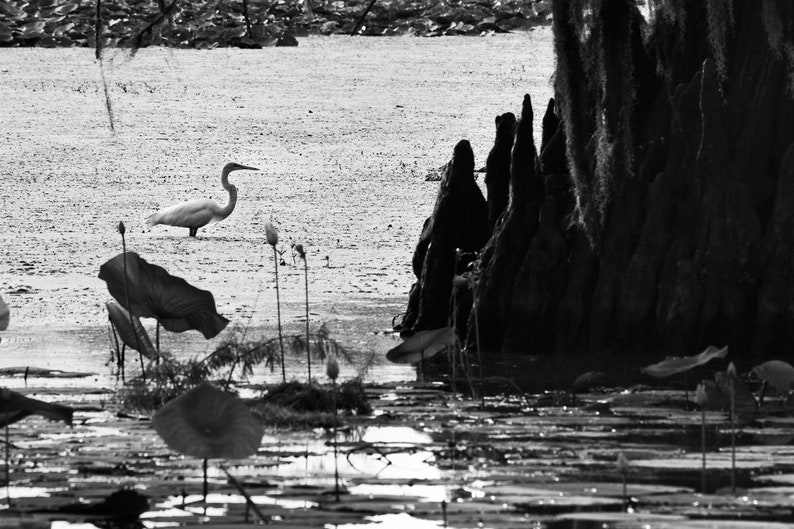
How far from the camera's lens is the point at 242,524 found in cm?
502

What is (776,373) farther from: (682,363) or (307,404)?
(307,404)

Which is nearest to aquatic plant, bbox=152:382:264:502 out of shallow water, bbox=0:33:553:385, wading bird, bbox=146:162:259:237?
shallow water, bbox=0:33:553:385

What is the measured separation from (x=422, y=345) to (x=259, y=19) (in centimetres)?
2332

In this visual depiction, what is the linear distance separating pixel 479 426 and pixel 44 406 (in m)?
1.70

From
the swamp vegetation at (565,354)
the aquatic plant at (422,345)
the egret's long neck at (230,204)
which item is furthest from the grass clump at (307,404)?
the egret's long neck at (230,204)

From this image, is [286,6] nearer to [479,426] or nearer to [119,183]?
[119,183]

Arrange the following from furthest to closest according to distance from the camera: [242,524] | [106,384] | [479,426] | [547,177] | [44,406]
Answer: [547,177], [106,384], [479,426], [44,406], [242,524]

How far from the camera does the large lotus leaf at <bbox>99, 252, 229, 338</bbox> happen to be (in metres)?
8.29

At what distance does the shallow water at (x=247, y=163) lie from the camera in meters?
11.6

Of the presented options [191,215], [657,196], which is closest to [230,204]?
[191,215]

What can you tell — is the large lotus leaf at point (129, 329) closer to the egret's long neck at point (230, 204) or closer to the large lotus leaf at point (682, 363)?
the large lotus leaf at point (682, 363)

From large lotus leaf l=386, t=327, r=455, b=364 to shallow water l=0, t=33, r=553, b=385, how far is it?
30 centimetres

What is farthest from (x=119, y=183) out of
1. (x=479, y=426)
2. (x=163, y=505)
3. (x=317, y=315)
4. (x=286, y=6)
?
(x=286, y=6)

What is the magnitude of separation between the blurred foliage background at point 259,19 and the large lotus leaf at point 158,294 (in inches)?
857
